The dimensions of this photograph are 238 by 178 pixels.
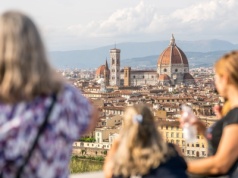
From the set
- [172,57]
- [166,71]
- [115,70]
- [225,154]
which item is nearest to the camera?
[225,154]

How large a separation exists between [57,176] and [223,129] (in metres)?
0.54

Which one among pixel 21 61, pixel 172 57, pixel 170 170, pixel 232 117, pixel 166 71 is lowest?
pixel 170 170

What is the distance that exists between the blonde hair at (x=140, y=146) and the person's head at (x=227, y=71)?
21 centimetres

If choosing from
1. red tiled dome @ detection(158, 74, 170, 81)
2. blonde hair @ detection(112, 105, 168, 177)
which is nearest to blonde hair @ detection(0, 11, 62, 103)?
blonde hair @ detection(112, 105, 168, 177)

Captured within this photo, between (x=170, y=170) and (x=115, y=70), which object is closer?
(x=170, y=170)

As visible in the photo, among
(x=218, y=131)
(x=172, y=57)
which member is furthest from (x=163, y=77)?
(x=218, y=131)

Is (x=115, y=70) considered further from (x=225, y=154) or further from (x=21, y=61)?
(x=21, y=61)

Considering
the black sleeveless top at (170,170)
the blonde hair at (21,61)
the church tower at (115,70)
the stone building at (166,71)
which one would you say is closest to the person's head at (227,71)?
the black sleeveless top at (170,170)

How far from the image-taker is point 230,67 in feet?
4.77

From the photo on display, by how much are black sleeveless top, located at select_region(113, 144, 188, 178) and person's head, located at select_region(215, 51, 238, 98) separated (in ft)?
0.76

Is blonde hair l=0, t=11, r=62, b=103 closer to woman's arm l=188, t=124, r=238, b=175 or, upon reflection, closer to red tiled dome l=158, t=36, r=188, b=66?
woman's arm l=188, t=124, r=238, b=175

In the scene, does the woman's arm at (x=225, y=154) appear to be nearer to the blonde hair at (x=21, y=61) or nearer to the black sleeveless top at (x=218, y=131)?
the black sleeveless top at (x=218, y=131)

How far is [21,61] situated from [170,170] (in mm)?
586

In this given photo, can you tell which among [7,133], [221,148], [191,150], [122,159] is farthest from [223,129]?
[191,150]
